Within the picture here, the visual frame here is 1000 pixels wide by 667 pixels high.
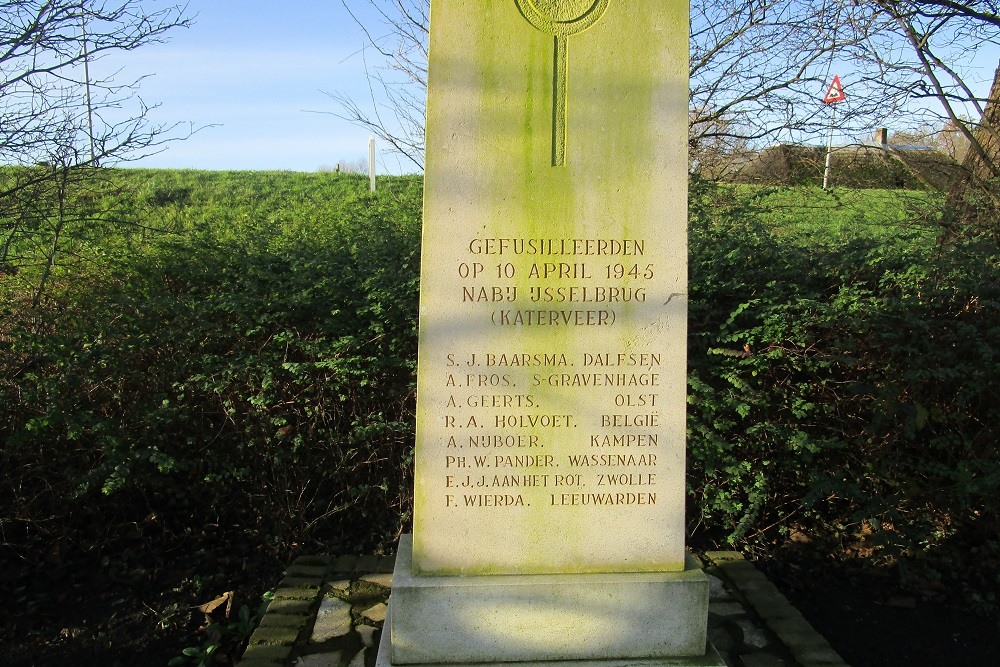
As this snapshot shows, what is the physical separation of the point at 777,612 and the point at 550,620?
159 centimetres

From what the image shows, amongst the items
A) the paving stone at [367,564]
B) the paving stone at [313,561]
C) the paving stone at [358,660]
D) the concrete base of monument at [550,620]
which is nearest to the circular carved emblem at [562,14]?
the concrete base of monument at [550,620]

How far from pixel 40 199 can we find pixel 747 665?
468 cm

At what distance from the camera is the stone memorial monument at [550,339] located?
91.1 inches

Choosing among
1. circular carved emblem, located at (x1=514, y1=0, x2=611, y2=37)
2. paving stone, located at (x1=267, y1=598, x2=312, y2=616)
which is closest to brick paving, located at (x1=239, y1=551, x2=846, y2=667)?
paving stone, located at (x1=267, y1=598, x2=312, y2=616)

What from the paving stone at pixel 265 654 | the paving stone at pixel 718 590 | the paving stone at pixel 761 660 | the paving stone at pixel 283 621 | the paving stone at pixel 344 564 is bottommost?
the paving stone at pixel 761 660

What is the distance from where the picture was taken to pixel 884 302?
405cm

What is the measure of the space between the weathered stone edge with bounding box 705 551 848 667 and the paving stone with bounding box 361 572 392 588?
5.78 feet

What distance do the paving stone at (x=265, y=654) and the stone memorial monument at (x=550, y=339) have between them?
799 millimetres

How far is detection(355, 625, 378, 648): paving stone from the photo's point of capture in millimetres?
3053

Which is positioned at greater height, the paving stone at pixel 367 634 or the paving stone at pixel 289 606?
the paving stone at pixel 289 606

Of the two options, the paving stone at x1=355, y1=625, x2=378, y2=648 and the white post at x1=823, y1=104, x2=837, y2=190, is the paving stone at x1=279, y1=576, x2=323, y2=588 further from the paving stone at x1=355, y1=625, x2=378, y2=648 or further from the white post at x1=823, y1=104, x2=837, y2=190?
the white post at x1=823, y1=104, x2=837, y2=190

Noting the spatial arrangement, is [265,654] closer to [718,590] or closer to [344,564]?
[344,564]

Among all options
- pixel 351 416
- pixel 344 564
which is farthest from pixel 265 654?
pixel 351 416

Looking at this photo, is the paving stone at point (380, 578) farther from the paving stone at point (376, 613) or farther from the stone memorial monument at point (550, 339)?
the stone memorial monument at point (550, 339)
